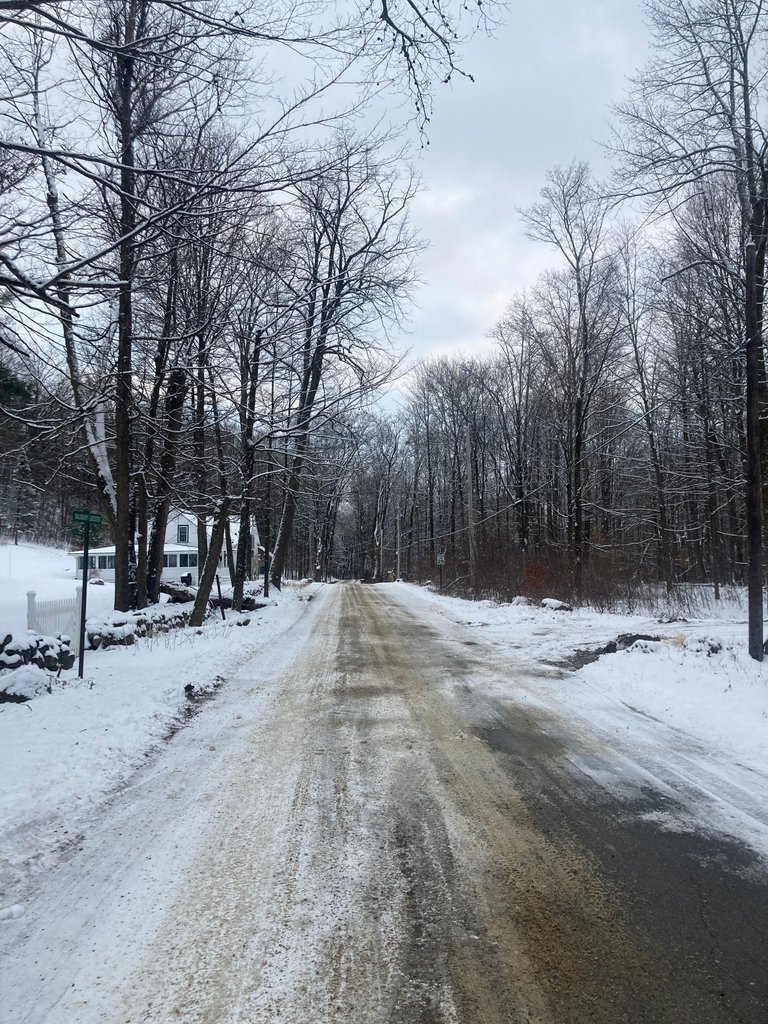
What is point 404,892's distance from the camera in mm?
3172

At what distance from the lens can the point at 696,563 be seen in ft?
91.3

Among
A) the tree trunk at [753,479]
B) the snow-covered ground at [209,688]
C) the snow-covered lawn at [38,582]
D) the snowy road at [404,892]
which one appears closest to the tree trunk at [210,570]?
the snow-covered ground at [209,688]

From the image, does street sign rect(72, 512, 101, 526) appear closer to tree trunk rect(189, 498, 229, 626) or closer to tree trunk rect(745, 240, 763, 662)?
tree trunk rect(189, 498, 229, 626)

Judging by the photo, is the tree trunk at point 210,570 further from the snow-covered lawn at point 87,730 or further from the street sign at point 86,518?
the street sign at point 86,518

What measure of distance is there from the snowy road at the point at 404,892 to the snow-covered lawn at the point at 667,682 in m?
0.69

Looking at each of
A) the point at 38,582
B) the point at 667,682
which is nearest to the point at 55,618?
the point at 667,682

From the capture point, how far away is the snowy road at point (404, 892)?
2.44 metres

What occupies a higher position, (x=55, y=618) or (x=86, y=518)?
(x=86, y=518)

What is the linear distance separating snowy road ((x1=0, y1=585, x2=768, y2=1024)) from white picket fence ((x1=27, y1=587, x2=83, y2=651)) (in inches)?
213

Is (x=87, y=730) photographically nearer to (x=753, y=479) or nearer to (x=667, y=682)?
(x=667, y=682)

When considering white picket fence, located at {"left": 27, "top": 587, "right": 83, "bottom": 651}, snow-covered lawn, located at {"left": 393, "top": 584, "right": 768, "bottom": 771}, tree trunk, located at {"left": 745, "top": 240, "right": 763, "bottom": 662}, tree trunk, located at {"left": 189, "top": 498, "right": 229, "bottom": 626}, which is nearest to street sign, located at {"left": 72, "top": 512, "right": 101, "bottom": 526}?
white picket fence, located at {"left": 27, "top": 587, "right": 83, "bottom": 651}

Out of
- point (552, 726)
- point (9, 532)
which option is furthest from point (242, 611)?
point (9, 532)

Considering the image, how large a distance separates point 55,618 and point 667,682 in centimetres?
959

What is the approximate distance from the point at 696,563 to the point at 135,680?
26.3 meters
